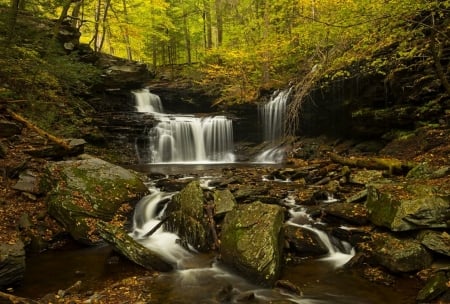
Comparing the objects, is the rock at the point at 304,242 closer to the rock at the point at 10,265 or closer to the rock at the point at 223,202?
the rock at the point at 223,202

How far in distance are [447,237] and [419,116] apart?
797cm

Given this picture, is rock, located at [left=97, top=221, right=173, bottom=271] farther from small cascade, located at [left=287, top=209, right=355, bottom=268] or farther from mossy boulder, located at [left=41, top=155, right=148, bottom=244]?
small cascade, located at [left=287, top=209, right=355, bottom=268]

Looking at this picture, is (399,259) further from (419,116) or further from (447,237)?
(419,116)

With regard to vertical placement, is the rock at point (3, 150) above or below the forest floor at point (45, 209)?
above

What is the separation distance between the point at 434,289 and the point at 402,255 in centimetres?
109

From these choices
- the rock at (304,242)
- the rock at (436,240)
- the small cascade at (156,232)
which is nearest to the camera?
the rock at (436,240)

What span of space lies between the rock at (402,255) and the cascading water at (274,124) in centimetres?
1170

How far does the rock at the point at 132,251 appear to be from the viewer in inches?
265

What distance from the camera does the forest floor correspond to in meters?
5.59

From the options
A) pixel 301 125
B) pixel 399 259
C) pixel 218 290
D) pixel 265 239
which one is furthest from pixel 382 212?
pixel 301 125

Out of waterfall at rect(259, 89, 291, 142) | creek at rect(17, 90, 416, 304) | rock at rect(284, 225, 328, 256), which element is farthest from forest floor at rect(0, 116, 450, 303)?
waterfall at rect(259, 89, 291, 142)

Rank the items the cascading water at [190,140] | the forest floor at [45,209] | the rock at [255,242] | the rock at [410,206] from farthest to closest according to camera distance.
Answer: the cascading water at [190,140], the rock at [410,206], the rock at [255,242], the forest floor at [45,209]

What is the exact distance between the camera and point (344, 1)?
11.6 m

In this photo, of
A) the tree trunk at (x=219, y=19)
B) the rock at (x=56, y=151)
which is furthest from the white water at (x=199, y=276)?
the tree trunk at (x=219, y=19)
